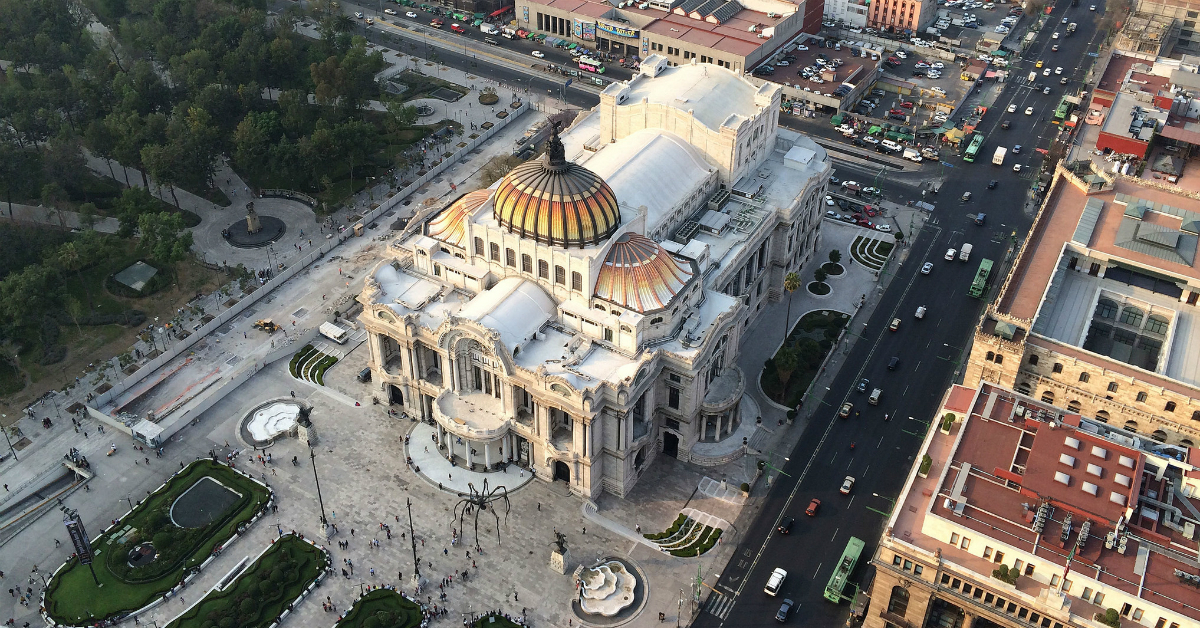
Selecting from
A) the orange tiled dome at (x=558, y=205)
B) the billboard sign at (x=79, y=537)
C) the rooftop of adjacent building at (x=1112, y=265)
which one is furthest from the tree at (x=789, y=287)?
the billboard sign at (x=79, y=537)

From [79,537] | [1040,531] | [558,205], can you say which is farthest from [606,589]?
[79,537]

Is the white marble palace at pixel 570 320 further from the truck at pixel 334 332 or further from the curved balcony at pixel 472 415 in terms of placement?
the truck at pixel 334 332

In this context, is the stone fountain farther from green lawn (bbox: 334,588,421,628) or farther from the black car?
green lawn (bbox: 334,588,421,628)

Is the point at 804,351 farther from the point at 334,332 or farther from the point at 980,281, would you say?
the point at 334,332

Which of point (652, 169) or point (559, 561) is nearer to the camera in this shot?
point (559, 561)

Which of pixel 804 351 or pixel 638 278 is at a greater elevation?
pixel 638 278

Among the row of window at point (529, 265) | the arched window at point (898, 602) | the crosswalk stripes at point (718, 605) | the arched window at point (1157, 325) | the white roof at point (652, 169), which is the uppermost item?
the white roof at point (652, 169)
